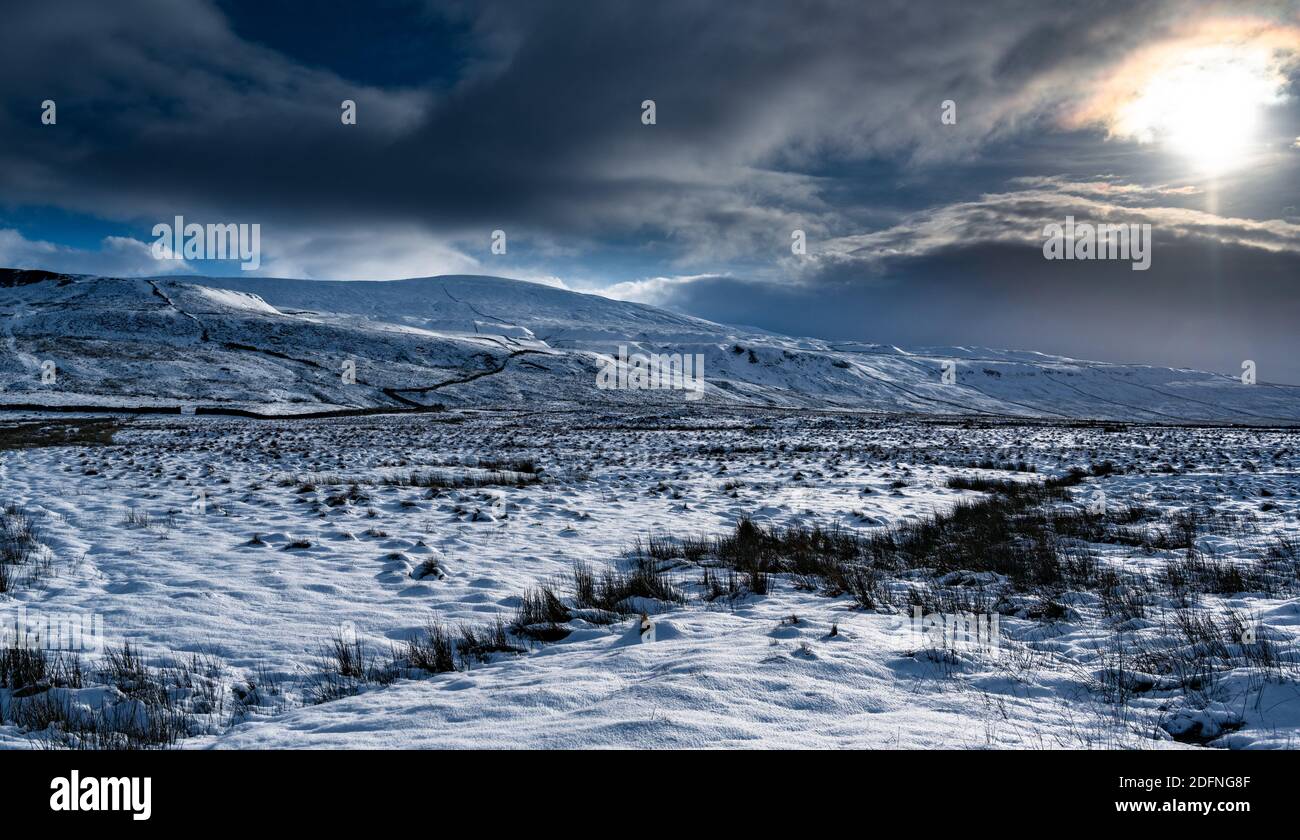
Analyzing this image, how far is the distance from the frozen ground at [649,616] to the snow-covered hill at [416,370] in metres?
54.7

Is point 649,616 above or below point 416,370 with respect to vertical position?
below

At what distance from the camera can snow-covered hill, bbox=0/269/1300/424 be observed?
76.4m

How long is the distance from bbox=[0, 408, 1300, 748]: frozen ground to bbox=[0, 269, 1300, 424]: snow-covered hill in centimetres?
5471

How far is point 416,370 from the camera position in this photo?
101m

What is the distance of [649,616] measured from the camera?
6.45 meters

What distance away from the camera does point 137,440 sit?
2759 centimetres

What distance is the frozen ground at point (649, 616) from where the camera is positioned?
12.4ft

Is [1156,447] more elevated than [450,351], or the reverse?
[450,351]

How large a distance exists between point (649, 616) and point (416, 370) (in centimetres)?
10272

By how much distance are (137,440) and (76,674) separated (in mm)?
29608

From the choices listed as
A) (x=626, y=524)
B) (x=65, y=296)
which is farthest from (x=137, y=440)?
(x=65, y=296)

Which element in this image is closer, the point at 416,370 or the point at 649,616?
the point at 649,616
